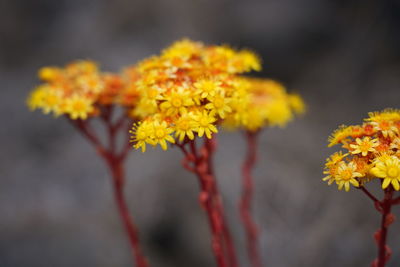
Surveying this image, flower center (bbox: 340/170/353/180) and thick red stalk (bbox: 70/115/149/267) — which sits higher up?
thick red stalk (bbox: 70/115/149/267)

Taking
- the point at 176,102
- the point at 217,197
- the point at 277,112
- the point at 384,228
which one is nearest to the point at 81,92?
the point at 176,102

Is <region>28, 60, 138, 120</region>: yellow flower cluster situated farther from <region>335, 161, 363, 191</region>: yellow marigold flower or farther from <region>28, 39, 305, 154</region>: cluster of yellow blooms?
<region>335, 161, 363, 191</region>: yellow marigold flower

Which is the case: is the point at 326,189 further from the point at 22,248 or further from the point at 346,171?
the point at 22,248

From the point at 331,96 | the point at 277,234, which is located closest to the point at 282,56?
the point at 331,96

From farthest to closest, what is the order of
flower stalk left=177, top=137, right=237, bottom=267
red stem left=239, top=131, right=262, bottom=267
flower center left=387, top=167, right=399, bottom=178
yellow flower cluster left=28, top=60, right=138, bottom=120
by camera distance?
red stem left=239, top=131, right=262, bottom=267 → yellow flower cluster left=28, top=60, right=138, bottom=120 → flower stalk left=177, top=137, right=237, bottom=267 → flower center left=387, top=167, right=399, bottom=178

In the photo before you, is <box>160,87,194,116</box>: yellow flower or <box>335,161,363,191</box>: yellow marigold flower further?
<box>160,87,194,116</box>: yellow flower

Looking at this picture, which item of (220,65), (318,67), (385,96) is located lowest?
(220,65)

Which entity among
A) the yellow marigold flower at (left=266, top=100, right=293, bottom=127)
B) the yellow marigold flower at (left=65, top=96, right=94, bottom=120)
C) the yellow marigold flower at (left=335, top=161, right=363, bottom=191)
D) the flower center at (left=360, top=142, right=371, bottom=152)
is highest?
the yellow marigold flower at (left=65, top=96, right=94, bottom=120)

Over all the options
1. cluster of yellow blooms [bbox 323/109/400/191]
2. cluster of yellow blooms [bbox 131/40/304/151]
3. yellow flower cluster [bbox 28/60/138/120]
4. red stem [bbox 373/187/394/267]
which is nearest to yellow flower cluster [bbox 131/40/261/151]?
cluster of yellow blooms [bbox 131/40/304/151]

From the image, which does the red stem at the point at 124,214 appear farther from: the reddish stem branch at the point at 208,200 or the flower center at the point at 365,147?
the flower center at the point at 365,147
